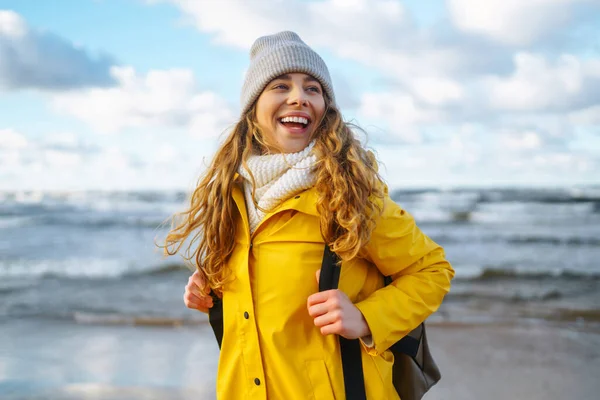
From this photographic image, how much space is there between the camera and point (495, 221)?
688 inches

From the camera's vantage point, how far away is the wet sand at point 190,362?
13.4ft

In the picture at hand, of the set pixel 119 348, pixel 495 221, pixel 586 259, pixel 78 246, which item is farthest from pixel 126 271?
pixel 495 221

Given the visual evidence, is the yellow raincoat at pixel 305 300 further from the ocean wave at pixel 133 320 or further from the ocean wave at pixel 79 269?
the ocean wave at pixel 79 269

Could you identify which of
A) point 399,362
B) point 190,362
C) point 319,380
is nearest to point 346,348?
point 319,380

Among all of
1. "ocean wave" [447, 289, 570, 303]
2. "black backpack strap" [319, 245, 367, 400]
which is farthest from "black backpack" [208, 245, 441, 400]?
"ocean wave" [447, 289, 570, 303]

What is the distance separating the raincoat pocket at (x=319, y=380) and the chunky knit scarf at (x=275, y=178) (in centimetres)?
52

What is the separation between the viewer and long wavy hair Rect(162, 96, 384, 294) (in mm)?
1654

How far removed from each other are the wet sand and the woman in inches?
99.2

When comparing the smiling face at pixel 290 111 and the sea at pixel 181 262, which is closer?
the smiling face at pixel 290 111

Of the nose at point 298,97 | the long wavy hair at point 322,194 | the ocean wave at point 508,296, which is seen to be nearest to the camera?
the long wavy hair at point 322,194

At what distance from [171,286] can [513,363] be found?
5.48 m

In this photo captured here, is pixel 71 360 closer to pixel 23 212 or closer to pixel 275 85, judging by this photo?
pixel 275 85

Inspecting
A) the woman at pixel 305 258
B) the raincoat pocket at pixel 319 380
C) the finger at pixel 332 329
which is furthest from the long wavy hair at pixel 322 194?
the raincoat pocket at pixel 319 380

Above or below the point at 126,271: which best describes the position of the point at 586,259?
below
